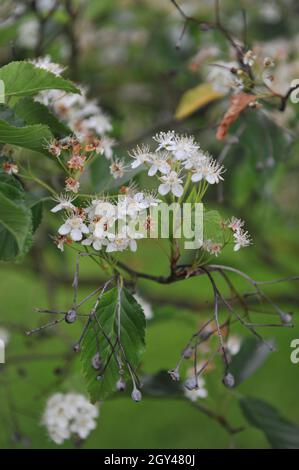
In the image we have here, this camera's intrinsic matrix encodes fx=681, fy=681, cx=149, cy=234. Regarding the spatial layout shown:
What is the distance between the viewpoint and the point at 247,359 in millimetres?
1142

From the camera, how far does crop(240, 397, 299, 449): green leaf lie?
1.08 metres

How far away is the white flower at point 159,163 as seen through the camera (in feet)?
2.33

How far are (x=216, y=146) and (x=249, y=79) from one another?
3.08 feet

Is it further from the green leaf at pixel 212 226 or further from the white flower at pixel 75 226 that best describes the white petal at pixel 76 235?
the green leaf at pixel 212 226

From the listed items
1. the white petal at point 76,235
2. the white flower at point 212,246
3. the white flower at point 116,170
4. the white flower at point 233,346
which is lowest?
the white flower at point 233,346

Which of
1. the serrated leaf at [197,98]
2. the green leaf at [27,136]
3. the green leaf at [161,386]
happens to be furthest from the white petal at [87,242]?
the serrated leaf at [197,98]

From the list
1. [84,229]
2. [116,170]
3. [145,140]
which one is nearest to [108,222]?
[84,229]

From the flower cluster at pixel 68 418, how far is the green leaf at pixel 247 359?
0.78 feet

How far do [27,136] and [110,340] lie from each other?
24 centimetres

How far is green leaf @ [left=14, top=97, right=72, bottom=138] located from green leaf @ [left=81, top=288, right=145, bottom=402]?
0.65ft

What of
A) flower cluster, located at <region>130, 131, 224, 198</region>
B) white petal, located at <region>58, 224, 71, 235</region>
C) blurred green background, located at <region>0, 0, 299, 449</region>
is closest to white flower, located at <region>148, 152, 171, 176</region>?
flower cluster, located at <region>130, 131, 224, 198</region>

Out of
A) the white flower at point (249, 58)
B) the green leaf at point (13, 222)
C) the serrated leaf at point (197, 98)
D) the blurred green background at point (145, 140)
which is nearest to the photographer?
the green leaf at point (13, 222)
